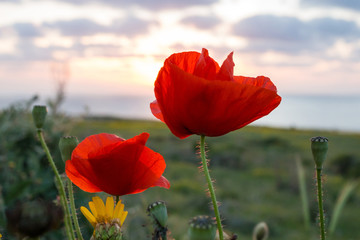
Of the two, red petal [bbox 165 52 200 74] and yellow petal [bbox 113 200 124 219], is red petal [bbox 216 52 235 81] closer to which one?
red petal [bbox 165 52 200 74]

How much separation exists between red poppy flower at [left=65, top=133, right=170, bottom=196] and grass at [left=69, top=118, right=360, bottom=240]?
6.12 ft

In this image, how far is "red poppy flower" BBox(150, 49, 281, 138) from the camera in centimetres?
46

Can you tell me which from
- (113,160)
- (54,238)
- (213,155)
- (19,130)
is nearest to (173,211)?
(213,155)

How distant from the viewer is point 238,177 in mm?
5098

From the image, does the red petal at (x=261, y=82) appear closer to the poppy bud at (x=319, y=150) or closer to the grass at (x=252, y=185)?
the poppy bud at (x=319, y=150)

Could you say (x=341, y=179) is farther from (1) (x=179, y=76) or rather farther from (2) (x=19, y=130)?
(1) (x=179, y=76)

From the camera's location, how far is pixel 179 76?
46 centimetres

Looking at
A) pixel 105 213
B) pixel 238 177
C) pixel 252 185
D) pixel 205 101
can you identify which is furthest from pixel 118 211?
pixel 238 177

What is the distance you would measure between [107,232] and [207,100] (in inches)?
6.5

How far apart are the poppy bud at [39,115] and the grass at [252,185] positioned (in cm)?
183

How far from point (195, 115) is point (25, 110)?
1.36 meters

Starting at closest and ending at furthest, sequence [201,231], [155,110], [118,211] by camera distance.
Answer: [201,231]
[118,211]
[155,110]

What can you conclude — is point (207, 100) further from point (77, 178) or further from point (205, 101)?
point (77, 178)

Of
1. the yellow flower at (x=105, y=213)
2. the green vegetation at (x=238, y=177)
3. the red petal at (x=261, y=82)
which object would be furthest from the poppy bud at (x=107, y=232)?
the green vegetation at (x=238, y=177)
